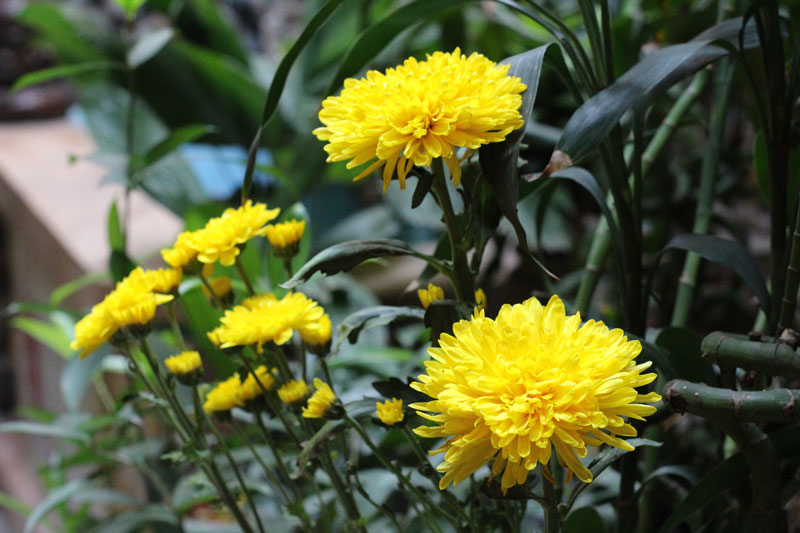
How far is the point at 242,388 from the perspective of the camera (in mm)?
427

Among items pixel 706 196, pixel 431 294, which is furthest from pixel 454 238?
pixel 706 196

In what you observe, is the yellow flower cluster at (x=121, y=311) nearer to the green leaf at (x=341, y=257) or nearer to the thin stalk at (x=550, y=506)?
the green leaf at (x=341, y=257)

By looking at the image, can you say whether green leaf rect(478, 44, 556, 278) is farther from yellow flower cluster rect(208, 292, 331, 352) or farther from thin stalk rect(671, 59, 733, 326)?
thin stalk rect(671, 59, 733, 326)

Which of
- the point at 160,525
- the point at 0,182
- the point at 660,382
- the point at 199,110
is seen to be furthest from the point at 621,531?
the point at 0,182

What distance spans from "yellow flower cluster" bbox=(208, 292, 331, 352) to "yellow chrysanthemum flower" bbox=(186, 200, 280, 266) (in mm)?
29

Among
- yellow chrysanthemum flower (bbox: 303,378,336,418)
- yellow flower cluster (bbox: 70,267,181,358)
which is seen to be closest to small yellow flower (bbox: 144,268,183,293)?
yellow flower cluster (bbox: 70,267,181,358)

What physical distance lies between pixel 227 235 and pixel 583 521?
0.25 m

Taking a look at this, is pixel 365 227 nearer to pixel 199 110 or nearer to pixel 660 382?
pixel 199 110

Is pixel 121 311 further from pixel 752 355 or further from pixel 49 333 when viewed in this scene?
pixel 49 333

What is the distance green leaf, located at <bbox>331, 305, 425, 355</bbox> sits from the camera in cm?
39

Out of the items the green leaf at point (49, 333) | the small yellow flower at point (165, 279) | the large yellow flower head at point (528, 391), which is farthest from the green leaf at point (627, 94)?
the green leaf at point (49, 333)

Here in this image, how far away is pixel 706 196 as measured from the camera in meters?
0.56

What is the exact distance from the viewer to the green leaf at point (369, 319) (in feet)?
1.28

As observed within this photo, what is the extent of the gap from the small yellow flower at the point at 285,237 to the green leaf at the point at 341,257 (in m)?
0.05
